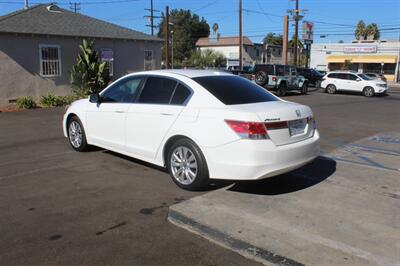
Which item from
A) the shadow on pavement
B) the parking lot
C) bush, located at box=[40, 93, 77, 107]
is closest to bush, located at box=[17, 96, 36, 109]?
bush, located at box=[40, 93, 77, 107]

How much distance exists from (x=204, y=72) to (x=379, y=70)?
2248 inches

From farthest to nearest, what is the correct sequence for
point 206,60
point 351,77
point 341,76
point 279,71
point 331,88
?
point 206,60 → point 331,88 → point 341,76 → point 351,77 → point 279,71

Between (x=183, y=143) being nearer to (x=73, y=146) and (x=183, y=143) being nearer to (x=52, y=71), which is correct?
(x=73, y=146)

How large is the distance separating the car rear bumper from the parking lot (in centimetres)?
38

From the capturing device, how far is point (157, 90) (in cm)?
595

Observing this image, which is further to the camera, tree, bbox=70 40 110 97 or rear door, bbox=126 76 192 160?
tree, bbox=70 40 110 97

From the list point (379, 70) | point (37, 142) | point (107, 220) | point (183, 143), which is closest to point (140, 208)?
point (107, 220)

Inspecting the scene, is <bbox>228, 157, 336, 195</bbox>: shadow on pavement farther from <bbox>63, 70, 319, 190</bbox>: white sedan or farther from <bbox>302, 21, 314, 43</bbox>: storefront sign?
<bbox>302, 21, 314, 43</bbox>: storefront sign

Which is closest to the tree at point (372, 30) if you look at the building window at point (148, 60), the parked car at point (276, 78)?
the parked car at point (276, 78)

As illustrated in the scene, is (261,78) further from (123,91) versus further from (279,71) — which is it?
(123,91)

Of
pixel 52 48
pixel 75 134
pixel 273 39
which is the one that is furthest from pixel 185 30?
pixel 75 134

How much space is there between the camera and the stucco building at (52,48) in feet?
56.3

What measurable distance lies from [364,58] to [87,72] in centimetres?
4908

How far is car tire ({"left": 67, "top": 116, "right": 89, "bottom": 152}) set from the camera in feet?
24.5
